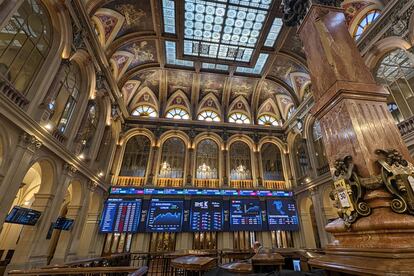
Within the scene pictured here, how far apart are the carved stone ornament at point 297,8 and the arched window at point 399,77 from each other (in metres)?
5.77

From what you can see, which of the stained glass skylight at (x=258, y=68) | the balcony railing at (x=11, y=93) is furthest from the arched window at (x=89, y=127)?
the stained glass skylight at (x=258, y=68)

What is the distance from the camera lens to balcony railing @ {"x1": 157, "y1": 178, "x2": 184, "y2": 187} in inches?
482

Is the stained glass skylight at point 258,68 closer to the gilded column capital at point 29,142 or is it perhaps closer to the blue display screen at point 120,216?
the blue display screen at point 120,216

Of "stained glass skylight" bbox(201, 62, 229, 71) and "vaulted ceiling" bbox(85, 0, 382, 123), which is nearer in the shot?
"vaulted ceiling" bbox(85, 0, 382, 123)

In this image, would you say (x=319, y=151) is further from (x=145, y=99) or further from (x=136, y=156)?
(x=145, y=99)

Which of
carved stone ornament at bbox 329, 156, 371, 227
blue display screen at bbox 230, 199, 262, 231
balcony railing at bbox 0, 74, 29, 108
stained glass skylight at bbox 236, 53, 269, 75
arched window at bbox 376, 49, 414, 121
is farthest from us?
stained glass skylight at bbox 236, 53, 269, 75

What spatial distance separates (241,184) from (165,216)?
5.27 m

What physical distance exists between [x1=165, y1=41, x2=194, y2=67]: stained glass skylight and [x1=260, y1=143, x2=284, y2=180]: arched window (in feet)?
26.9

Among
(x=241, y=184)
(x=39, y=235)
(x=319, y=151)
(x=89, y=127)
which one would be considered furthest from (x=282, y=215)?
(x=89, y=127)

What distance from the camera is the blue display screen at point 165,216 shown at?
10500 mm

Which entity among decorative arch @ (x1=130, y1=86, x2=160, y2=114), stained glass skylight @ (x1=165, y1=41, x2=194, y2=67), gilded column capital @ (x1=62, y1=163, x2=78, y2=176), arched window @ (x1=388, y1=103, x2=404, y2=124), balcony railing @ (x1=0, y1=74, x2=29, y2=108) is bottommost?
gilded column capital @ (x1=62, y1=163, x2=78, y2=176)

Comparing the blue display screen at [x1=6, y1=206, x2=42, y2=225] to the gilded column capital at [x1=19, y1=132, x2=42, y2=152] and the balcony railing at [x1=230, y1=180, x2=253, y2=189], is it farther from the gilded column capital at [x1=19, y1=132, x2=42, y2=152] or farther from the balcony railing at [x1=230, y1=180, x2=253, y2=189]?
the balcony railing at [x1=230, y1=180, x2=253, y2=189]

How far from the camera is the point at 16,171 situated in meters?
5.32

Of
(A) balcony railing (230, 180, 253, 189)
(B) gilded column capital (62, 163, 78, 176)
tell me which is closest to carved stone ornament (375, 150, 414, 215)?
(B) gilded column capital (62, 163, 78, 176)
